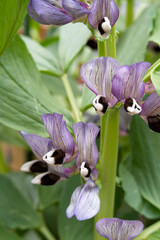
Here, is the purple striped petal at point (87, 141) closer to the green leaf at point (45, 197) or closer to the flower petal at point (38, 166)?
the flower petal at point (38, 166)

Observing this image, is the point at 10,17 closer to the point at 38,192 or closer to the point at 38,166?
the point at 38,166

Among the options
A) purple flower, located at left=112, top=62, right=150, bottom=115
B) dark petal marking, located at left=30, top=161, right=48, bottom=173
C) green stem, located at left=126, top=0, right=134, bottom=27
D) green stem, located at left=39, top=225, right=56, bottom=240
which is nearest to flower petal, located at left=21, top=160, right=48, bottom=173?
dark petal marking, located at left=30, top=161, right=48, bottom=173

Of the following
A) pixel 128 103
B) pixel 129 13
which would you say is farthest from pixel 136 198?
pixel 129 13

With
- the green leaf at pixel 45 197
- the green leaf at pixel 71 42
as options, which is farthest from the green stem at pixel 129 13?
the green leaf at pixel 45 197

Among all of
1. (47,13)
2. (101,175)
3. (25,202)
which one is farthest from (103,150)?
(25,202)

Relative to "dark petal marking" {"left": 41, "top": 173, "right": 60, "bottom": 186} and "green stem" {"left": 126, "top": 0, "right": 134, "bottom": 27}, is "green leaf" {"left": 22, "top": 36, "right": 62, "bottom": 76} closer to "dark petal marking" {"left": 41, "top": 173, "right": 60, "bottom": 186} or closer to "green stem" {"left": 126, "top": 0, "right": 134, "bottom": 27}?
"dark petal marking" {"left": 41, "top": 173, "right": 60, "bottom": 186}

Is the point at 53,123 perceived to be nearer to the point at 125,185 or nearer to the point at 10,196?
the point at 125,185
